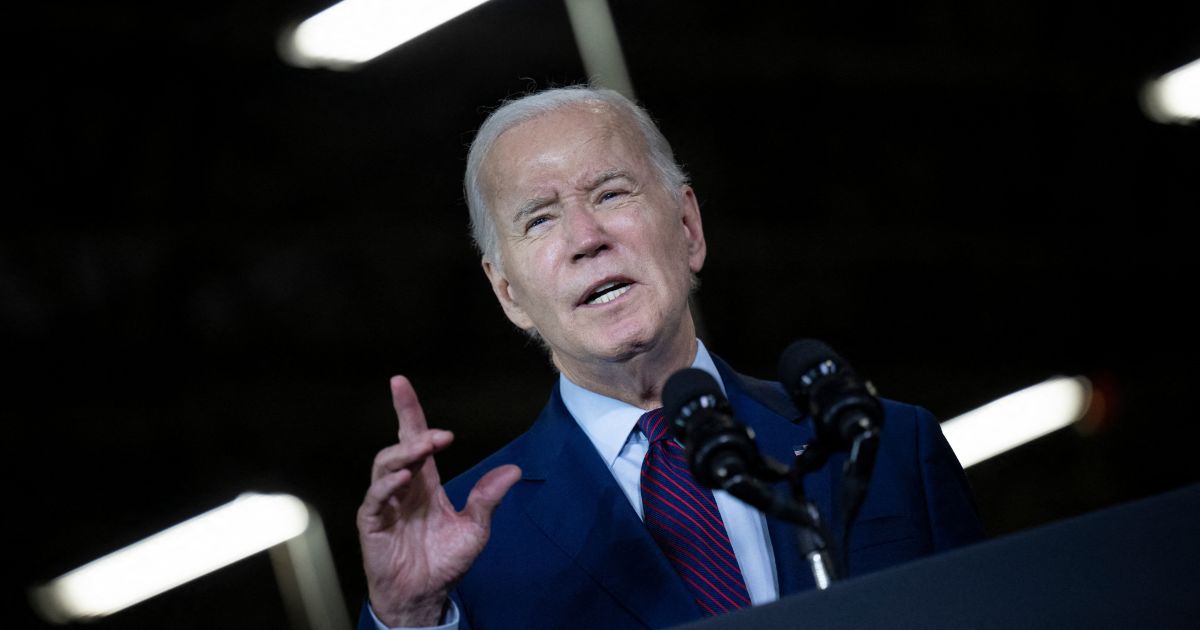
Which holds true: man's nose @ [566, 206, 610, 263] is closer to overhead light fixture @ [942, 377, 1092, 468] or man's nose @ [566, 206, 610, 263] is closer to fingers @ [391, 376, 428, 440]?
fingers @ [391, 376, 428, 440]

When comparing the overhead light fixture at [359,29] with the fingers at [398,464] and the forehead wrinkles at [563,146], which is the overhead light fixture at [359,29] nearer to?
the forehead wrinkles at [563,146]

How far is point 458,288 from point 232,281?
0.88 meters

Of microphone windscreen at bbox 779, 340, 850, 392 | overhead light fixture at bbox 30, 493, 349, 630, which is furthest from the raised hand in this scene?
overhead light fixture at bbox 30, 493, 349, 630

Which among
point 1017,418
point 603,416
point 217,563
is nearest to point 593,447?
point 603,416

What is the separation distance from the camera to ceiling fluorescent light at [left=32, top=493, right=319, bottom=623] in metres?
5.64

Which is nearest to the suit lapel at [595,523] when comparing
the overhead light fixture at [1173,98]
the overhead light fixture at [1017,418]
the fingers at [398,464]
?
the fingers at [398,464]

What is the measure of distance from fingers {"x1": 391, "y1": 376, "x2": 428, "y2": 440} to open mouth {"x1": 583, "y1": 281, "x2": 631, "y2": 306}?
1.51 ft

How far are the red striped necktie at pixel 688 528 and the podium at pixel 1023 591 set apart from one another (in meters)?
0.61

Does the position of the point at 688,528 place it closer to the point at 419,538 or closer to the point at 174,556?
the point at 419,538

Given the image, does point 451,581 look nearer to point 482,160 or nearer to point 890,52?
point 482,160

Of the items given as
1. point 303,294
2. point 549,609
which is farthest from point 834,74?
point 549,609

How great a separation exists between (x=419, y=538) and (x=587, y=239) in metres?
0.55

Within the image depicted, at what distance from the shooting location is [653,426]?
5.91 ft

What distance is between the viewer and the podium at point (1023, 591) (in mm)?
979
